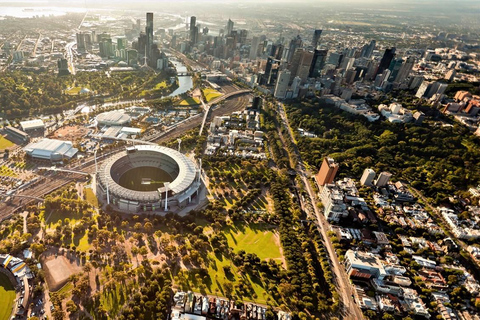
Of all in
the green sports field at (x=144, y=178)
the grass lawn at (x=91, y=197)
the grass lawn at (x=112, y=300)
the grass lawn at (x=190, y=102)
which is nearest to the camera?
the grass lawn at (x=112, y=300)

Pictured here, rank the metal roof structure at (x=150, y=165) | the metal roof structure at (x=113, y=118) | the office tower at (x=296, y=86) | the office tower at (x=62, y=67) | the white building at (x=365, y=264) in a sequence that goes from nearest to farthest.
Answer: the white building at (x=365, y=264) → the metal roof structure at (x=150, y=165) → the metal roof structure at (x=113, y=118) → the office tower at (x=62, y=67) → the office tower at (x=296, y=86)

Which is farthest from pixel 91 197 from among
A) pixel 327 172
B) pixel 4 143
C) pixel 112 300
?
pixel 327 172

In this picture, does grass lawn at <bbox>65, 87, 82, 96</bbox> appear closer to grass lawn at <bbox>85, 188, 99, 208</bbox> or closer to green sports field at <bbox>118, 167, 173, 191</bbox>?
green sports field at <bbox>118, 167, 173, 191</bbox>

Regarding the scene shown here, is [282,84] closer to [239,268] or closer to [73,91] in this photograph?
[73,91]

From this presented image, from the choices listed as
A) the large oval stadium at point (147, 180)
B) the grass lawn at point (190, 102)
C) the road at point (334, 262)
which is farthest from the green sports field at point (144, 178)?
the grass lawn at point (190, 102)

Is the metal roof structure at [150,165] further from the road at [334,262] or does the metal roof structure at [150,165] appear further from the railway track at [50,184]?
the road at [334,262]

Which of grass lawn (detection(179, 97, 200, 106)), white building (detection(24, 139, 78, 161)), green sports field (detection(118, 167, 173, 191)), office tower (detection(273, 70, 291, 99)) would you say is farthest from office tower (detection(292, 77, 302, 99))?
white building (detection(24, 139, 78, 161))

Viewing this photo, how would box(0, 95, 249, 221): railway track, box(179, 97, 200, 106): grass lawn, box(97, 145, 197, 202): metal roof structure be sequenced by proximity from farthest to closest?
box(179, 97, 200, 106): grass lawn
box(97, 145, 197, 202): metal roof structure
box(0, 95, 249, 221): railway track
